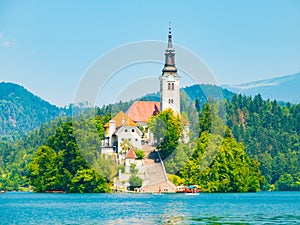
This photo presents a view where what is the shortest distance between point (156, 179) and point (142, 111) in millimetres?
29929

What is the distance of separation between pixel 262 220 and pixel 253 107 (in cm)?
12748

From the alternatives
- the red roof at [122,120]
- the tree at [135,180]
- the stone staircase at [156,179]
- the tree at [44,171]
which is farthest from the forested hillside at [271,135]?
the tree at [44,171]

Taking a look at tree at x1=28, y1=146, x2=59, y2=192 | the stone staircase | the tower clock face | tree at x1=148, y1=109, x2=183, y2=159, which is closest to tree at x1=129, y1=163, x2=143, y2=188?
the stone staircase

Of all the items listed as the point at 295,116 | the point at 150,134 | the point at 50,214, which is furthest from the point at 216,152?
the point at 295,116

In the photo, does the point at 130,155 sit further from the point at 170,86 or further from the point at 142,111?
the point at 142,111

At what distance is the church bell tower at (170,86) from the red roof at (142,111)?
10.7 feet

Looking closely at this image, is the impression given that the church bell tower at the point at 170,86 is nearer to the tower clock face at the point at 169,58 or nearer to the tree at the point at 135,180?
the tower clock face at the point at 169,58

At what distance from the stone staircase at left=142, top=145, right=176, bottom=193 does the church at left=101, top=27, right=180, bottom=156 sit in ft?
24.7

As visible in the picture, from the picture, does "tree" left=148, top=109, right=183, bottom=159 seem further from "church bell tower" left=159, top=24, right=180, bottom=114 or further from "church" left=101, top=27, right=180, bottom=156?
"church bell tower" left=159, top=24, right=180, bottom=114

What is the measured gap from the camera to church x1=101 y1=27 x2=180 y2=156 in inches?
4358

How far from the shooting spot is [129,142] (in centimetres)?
10931

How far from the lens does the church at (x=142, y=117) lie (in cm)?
11069

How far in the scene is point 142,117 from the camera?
410ft

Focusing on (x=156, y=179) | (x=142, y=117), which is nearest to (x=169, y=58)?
(x=142, y=117)
